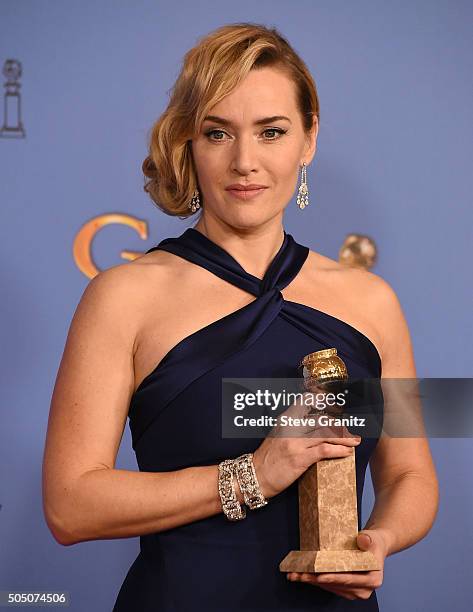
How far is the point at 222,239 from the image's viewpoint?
1780 millimetres

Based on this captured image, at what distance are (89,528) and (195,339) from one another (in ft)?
1.04

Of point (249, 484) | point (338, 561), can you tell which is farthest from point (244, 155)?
point (338, 561)

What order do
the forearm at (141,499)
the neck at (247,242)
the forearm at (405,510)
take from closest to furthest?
the forearm at (141,499) → the forearm at (405,510) → the neck at (247,242)

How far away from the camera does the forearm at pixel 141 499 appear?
1.52 meters

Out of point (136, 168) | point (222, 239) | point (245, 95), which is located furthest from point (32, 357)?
point (245, 95)

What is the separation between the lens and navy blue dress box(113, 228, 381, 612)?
62.2 inches

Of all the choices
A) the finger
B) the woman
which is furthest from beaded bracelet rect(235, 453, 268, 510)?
the finger

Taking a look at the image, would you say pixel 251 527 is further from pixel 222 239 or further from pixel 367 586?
pixel 222 239

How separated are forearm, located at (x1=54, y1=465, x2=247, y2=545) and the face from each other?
1.40 ft

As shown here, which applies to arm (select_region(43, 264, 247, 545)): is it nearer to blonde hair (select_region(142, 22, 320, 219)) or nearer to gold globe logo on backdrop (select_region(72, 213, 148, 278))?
blonde hair (select_region(142, 22, 320, 219))

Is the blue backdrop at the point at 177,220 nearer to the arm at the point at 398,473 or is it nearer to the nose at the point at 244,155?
the arm at the point at 398,473

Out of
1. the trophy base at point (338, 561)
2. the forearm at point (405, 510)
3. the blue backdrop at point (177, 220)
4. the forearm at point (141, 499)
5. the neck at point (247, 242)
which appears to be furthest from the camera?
the blue backdrop at point (177, 220)

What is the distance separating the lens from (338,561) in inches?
56.0

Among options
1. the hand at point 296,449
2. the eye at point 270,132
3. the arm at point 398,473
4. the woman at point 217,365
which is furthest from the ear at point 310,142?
the hand at point 296,449
